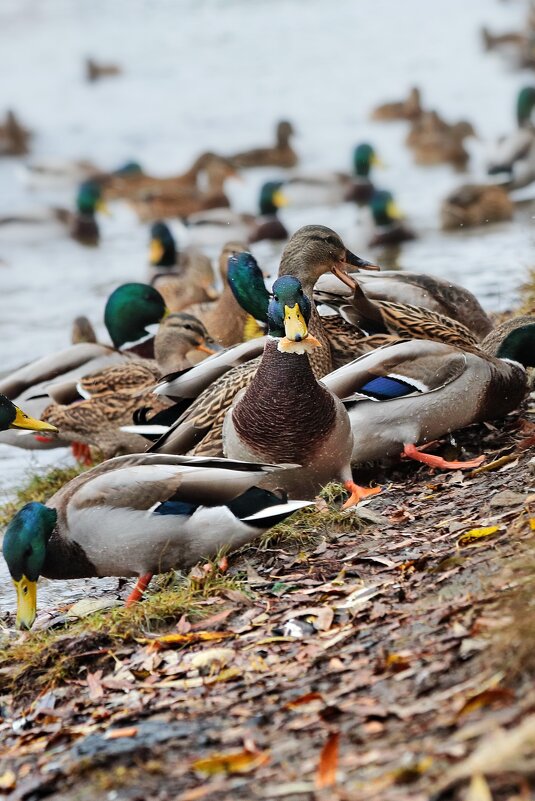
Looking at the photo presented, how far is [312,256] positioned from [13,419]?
171 cm

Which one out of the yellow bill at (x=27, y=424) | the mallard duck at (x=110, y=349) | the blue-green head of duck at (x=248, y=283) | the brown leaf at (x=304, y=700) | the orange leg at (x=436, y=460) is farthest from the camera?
the mallard duck at (x=110, y=349)

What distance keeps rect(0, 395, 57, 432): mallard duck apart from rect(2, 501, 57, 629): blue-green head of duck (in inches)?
50.3

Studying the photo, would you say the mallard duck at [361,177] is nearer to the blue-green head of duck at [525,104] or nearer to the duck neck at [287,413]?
the blue-green head of duck at [525,104]

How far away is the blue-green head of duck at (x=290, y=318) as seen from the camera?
545cm

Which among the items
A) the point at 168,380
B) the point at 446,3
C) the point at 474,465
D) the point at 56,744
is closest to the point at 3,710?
the point at 56,744

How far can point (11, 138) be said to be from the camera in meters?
22.5

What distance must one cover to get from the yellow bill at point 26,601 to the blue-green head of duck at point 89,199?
41.5 feet

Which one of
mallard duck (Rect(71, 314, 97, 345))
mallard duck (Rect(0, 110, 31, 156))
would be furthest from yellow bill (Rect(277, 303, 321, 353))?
mallard duck (Rect(0, 110, 31, 156))

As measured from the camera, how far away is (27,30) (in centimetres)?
3133

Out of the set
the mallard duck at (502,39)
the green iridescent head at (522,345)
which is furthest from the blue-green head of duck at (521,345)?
the mallard duck at (502,39)

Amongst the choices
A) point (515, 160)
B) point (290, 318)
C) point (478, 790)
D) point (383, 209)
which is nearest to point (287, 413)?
point (290, 318)

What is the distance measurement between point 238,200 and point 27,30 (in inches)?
559

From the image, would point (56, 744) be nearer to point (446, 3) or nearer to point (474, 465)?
point (474, 465)

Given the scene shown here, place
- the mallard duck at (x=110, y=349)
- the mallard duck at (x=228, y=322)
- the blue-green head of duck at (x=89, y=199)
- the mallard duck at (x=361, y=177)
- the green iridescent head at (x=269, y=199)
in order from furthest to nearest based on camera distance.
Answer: the blue-green head of duck at (x=89, y=199), the mallard duck at (x=361, y=177), the green iridescent head at (x=269, y=199), the mallard duck at (x=228, y=322), the mallard duck at (x=110, y=349)
